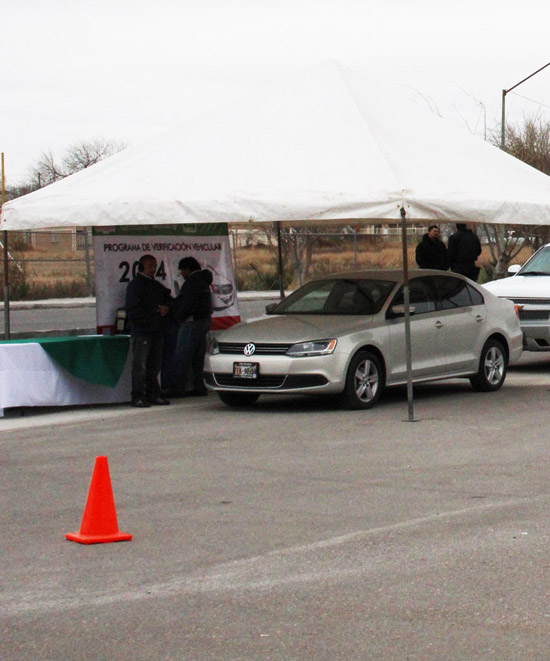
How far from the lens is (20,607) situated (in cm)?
598

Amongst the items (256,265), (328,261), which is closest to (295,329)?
(328,261)

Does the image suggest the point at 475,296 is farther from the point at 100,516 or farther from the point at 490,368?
the point at 100,516

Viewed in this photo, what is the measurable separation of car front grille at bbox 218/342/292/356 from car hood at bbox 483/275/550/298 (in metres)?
5.90

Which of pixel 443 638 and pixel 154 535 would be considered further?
pixel 154 535

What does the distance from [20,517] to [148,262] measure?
6621 mm

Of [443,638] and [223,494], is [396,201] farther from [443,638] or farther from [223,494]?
[443,638]

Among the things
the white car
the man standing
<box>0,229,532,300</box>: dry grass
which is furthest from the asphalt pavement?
<box>0,229,532,300</box>: dry grass

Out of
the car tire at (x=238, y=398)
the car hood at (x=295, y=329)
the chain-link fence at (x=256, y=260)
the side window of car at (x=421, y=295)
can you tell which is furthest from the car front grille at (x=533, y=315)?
the chain-link fence at (x=256, y=260)

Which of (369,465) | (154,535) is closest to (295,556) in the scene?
(154,535)

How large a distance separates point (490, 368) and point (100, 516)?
8.63 m

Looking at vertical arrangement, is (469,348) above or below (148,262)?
below

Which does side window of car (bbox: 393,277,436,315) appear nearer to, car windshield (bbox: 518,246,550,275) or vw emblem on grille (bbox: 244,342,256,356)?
vw emblem on grille (bbox: 244,342,256,356)

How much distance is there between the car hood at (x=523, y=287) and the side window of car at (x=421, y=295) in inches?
144

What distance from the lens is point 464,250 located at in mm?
20812
